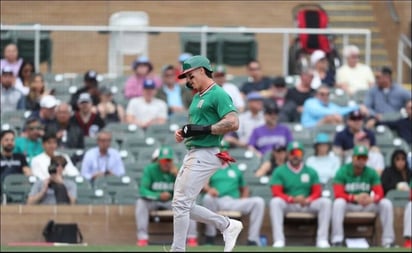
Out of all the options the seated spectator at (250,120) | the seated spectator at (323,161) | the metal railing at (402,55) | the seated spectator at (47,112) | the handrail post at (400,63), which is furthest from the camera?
the handrail post at (400,63)

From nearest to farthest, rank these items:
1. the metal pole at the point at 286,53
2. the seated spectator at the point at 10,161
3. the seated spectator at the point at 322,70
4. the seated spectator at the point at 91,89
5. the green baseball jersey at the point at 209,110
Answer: the green baseball jersey at the point at 209,110, the seated spectator at the point at 10,161, the seated spectator at the point at 91,89, the seated spectator at the point at 322,70, the metal pole at the point at 286,53

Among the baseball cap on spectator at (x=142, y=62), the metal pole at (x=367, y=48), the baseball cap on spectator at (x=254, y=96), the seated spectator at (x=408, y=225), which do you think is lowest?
the seated spectator at (x=408, y=225)

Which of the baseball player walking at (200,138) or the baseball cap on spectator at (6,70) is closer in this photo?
the baseball player walking at (200,138)

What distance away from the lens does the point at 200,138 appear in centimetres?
1426

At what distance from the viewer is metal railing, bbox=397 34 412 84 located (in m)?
24.9

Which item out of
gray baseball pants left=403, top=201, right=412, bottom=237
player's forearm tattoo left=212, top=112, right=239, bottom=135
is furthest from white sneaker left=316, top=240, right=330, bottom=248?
player's forearm tattoo left=212, top=112, right=239, bottom=135

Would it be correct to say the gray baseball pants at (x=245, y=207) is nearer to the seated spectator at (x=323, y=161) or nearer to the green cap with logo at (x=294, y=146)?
the green cap with logo at (x=294, y=146)

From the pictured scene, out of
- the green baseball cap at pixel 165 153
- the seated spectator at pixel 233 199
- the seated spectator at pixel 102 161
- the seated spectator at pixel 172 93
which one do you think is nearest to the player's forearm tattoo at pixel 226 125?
the green baseball cap at pixel 165 153

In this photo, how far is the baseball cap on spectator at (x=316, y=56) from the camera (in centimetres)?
2428

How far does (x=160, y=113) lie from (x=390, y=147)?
3.27 metres

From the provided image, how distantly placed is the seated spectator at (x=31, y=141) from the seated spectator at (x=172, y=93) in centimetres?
227

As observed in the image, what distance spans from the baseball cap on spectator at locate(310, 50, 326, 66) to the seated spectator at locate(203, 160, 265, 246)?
4.15m

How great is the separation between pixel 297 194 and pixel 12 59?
211 inches

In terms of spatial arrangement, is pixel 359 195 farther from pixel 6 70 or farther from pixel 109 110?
pixel 6 70
